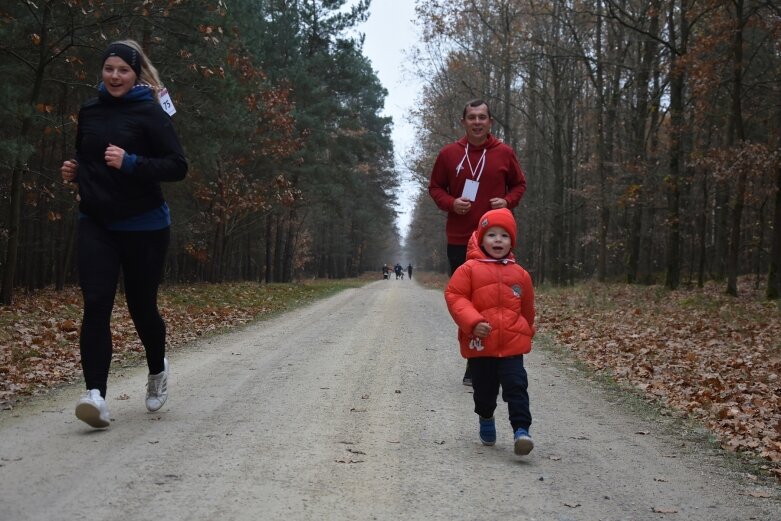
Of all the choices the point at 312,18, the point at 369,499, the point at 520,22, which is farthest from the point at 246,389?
the point at 312,18

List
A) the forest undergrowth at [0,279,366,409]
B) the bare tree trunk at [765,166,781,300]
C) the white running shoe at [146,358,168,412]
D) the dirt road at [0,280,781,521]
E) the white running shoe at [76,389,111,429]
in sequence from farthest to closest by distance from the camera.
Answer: the bare tree trunk at [765,166,781,300] < the forest undergrowth at [0,279,366,409] < the white running shoe at [146,358,168,412] < the white running shoe at [76,389,111,429] < the dirt road at [0,280,781,521]

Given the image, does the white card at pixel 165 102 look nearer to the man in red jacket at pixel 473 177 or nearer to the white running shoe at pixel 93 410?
the white running shoe at pixel 93 410

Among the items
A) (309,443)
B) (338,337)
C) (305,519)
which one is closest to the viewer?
(305,519)

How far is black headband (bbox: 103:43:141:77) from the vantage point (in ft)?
13.9

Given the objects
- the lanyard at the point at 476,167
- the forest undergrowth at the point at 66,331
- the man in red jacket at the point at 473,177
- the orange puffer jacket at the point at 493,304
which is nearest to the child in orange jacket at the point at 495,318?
the orange puffer jacket at the point at 493,304

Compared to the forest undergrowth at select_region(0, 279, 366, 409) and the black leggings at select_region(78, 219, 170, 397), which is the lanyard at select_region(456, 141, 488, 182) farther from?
the forest undergrowth at select_region(0, 279, 366, 409)

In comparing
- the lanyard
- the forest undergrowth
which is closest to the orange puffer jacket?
the lanyard

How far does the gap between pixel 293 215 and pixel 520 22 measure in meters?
16.3

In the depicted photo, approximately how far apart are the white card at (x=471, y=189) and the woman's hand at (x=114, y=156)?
298cm

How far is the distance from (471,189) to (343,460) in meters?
2.92

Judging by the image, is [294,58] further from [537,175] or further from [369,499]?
[369,499]

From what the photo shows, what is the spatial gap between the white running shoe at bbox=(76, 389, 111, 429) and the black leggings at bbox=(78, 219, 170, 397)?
3.3 inches

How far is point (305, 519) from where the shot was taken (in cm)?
300

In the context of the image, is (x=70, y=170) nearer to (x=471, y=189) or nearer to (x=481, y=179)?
(x=471, y=189)
